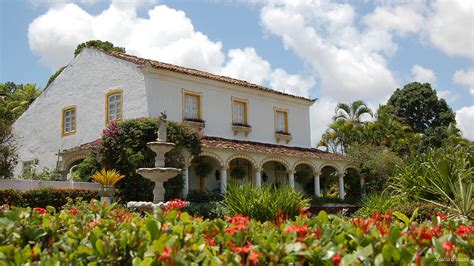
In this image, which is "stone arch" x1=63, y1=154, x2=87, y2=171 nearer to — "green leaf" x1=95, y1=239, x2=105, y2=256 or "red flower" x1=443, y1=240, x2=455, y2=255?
"green leaf" x1=95, y1=239, x2=105, y2=256

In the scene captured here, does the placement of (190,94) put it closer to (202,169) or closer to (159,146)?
(202,169)

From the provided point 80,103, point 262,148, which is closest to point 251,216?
point 262,148

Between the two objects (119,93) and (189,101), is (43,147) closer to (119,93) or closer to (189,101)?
(119,93)

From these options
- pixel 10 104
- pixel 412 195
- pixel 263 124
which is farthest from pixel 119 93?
pixel 10 104

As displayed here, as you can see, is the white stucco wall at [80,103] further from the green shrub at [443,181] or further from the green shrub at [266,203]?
the green shrub at [443,181]

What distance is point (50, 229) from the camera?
12.2ft

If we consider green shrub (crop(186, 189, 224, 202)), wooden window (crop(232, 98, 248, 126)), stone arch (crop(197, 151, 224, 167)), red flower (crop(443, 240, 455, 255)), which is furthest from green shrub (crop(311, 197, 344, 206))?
red flower (crop(443, 240, 455, 255))

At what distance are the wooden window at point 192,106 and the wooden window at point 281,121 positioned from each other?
5.40m

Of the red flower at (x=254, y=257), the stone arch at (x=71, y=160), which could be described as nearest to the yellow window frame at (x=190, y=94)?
the stone arch at (x=71, y=160)

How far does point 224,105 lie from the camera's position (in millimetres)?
25031

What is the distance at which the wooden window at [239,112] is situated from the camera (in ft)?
83.8

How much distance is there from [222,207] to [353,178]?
1407cm

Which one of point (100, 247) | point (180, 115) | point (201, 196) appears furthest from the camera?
point (180, 115)

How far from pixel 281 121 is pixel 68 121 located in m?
11.4
